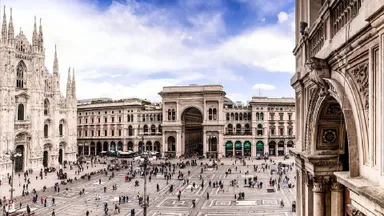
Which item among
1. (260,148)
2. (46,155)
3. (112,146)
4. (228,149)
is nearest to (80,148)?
(112,146)

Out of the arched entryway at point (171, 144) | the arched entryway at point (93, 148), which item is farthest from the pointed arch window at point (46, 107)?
the arched entryway at point (171, 144)

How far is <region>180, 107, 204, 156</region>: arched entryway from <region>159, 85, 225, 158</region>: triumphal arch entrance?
3.17 feet

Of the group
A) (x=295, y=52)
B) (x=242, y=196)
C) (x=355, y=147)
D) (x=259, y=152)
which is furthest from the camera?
(x=259, y=152)

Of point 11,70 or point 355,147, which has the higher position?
point 11,70

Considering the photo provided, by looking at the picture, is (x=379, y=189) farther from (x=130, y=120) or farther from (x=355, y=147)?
(x=130, y=120)

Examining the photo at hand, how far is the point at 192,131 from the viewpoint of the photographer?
89.4 meters

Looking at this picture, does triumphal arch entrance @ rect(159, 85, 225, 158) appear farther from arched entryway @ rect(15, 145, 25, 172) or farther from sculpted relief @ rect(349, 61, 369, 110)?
sculpted relief @ rect(349, 61, 369, 110)

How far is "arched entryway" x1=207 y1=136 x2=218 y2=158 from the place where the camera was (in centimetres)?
7525

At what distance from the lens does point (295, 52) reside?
46.0 feet

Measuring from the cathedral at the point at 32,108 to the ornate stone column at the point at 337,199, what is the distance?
4807cm

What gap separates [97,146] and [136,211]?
2326 inches

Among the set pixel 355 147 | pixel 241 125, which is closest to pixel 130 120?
pixel 241 125

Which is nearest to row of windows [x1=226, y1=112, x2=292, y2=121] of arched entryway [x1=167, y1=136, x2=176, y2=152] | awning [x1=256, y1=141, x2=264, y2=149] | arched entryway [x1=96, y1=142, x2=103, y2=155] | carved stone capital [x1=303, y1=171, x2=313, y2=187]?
awning [x1=256, y1=141, x2=264, y2=149]

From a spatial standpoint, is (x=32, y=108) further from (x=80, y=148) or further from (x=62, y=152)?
(x=80, y=148)
